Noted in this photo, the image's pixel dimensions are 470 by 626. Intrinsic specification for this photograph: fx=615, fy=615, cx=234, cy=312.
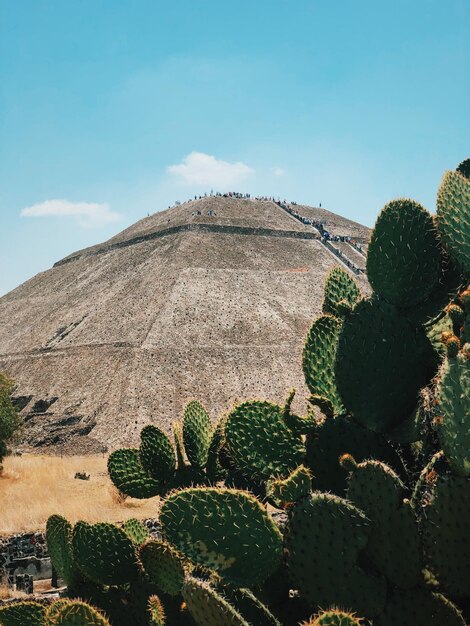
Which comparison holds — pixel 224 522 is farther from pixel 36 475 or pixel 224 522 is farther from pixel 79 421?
pixel 79 421

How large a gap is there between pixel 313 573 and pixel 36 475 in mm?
26731

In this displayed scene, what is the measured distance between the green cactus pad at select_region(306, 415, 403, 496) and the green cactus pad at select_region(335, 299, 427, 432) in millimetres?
115

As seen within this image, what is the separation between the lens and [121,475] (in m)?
6.94

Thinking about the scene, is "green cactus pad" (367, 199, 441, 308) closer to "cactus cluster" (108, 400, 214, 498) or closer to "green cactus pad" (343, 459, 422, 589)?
"green cactus pad" (343, 459, 422, 589)

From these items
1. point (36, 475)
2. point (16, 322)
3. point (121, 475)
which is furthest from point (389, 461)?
point (16, 322)

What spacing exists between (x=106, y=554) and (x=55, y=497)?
725 inches

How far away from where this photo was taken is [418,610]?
13.2 ft

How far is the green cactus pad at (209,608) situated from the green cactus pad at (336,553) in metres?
0.57

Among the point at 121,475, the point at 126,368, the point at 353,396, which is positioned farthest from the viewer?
the point at 126,368

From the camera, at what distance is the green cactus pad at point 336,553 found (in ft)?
12.9

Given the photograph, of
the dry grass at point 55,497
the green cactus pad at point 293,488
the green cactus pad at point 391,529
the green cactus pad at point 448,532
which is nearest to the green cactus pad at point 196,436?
the green cactus pad at point 293,488

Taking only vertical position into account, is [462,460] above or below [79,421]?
above

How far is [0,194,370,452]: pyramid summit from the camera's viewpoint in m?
47.7

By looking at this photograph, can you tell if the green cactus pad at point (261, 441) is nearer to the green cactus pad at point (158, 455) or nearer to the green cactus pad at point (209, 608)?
the green cactus pad at point (209, 608)
